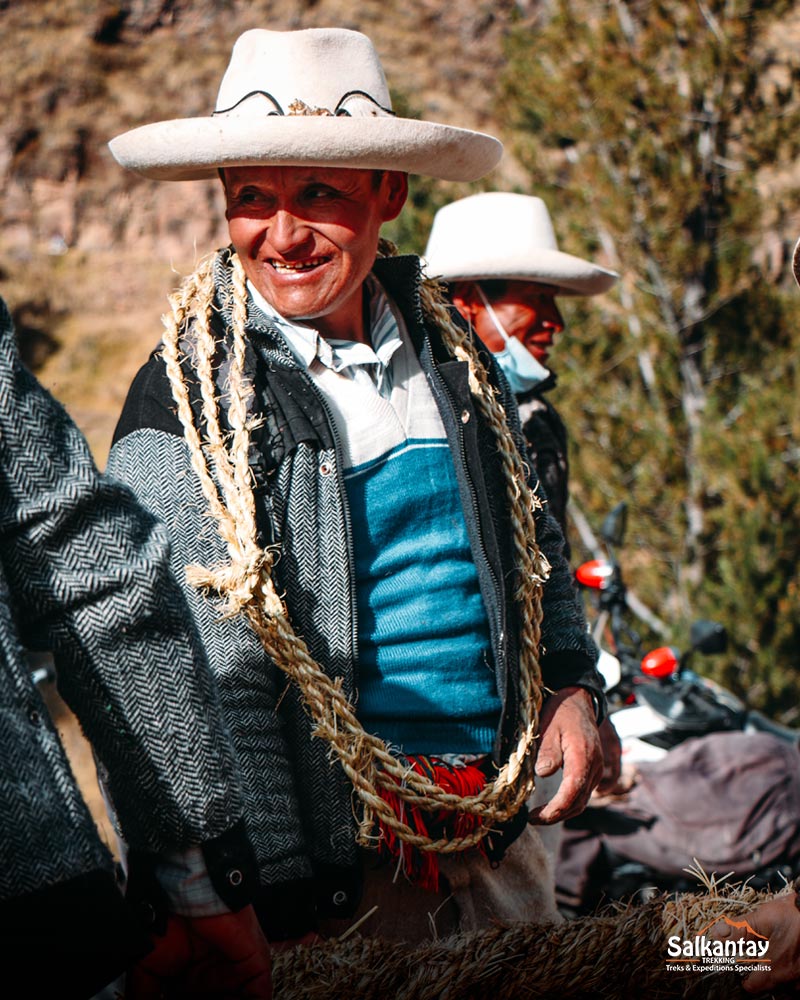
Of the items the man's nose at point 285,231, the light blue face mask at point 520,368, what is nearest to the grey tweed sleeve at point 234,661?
the man's nose at point 285,231

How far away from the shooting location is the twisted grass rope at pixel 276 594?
1778mm

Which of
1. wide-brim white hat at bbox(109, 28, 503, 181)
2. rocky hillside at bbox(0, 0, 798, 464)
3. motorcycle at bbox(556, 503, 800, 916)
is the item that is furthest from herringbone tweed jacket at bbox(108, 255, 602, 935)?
rocky hillside at bbox(0, 0, 798, 464)

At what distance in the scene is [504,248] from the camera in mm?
3375

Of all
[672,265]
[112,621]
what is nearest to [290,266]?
[112,621]

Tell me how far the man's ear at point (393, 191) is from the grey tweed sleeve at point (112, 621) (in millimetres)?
1078

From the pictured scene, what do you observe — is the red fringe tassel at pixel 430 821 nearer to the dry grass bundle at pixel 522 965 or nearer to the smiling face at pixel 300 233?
the dry grass bundle at pixel 522 965

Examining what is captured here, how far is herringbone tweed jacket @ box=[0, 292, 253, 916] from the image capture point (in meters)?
1.21

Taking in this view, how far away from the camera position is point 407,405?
2135 millimetres

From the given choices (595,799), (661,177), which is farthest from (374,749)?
(661,177)

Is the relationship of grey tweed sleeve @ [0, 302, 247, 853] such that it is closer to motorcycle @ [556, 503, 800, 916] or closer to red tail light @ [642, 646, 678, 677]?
motorcycle @ [556, 503, 800, 916]

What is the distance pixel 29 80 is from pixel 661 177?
27395mm

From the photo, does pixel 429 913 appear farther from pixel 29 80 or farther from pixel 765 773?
pixel 29 80

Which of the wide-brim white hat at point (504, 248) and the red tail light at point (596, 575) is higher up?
the wide-brim white hat at point (504, 248)

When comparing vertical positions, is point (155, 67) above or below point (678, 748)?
above
